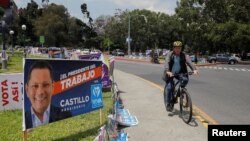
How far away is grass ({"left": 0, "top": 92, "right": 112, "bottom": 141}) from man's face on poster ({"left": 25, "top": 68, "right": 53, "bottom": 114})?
49.2 inches

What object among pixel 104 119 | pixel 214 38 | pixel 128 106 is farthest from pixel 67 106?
pixel 214 38

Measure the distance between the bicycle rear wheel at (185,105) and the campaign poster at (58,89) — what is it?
6.67ft

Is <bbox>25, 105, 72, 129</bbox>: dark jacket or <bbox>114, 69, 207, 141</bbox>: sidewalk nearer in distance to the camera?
<bbox>25, 105, 72, 129</bbox>: dark jacket

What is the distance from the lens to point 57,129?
29.9 ft

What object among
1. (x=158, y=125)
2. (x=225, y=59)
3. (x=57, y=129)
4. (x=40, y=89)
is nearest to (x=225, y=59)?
(x=225, y=59)

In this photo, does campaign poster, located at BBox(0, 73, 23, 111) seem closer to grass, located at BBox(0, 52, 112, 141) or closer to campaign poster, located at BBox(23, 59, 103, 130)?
grass, located at BBox(0, 52, 112, 141)

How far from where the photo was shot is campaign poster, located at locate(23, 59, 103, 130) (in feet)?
22.7

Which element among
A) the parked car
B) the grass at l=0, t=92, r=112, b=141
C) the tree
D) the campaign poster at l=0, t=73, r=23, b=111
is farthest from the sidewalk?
the tree

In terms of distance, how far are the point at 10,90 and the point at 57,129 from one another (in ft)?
6.11

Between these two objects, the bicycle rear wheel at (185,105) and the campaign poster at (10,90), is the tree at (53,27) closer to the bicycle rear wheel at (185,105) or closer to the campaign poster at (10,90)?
the campaign poster at (10,90)

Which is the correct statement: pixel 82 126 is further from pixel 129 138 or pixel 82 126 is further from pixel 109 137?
pixel 109 137

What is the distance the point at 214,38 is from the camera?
220 feet

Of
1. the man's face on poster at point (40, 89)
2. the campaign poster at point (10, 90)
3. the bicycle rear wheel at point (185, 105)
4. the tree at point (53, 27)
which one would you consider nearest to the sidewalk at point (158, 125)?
the bicycle rear wheel at point (185, 105)

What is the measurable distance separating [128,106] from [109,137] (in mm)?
6134
